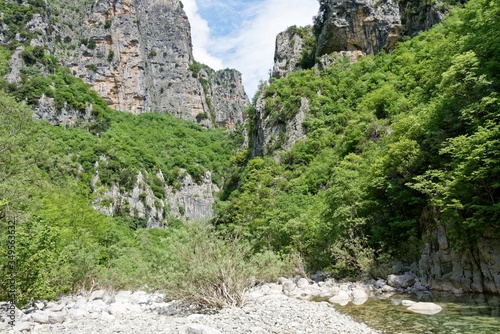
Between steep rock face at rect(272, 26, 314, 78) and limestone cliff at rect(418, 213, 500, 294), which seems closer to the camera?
limestone cliff at rect(418, 213, 500, 294)

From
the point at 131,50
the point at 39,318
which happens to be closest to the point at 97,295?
the point at 39,318

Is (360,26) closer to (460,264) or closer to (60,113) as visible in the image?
(460,264)

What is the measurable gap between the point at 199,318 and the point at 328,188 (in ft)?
68.7

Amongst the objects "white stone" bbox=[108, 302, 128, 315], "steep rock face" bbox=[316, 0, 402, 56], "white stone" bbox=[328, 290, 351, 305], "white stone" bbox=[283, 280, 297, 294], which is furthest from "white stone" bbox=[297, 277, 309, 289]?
"steep rock face" bbox=[316, 0, 402, 56]

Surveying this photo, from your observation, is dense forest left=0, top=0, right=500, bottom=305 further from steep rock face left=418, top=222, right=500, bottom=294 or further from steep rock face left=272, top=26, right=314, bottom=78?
steep rock face left=272, top=26, right=314, bottom=78

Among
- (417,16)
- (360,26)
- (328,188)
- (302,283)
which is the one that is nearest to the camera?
(302,283)

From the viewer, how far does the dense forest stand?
13836mm

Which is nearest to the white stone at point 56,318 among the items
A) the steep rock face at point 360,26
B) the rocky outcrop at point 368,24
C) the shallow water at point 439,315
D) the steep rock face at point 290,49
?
the shallow water at point 439,315

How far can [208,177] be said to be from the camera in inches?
3743

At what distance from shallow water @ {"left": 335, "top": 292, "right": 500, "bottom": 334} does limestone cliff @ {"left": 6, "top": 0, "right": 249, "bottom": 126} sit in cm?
9324

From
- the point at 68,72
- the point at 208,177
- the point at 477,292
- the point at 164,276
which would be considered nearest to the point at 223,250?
the point at 164,276

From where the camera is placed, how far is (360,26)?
51.7m

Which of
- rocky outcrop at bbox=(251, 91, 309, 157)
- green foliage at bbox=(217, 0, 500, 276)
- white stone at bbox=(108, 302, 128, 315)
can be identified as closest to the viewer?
green foliage at bbox=(217, 0, 500, 276)

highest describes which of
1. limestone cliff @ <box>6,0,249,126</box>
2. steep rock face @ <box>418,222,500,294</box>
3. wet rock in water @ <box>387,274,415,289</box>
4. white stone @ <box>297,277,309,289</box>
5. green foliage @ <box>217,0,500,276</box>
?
limestone cliff @ <box>6,0,249,126</box>
